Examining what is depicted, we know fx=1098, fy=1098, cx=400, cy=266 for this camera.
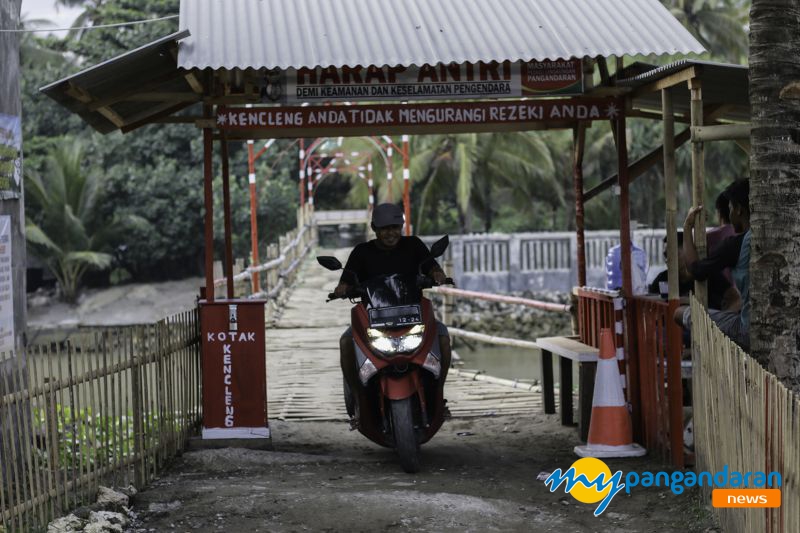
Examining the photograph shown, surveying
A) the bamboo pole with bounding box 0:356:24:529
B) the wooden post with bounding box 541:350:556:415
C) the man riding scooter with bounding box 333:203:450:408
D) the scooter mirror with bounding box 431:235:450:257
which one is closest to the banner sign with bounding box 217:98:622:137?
the man riding scooter with bounding box 333:203:450:408

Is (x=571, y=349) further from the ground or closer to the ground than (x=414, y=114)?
closer to the ground

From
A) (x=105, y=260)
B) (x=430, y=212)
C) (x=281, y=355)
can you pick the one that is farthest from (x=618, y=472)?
(x=430, y=212)

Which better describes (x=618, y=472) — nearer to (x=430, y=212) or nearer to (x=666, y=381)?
→ (x=666, y=381)

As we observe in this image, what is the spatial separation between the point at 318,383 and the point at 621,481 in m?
5.91

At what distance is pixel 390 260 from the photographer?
7871 mm

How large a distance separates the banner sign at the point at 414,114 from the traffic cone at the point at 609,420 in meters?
1.91

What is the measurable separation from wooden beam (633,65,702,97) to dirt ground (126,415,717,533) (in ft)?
8.41

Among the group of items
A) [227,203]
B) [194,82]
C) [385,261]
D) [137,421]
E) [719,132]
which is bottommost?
[137,421]

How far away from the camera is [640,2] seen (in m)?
9.21

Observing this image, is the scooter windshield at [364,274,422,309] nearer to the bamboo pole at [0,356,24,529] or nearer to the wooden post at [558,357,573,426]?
the wooden post at [558,357,573,426]

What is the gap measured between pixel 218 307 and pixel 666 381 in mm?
3316

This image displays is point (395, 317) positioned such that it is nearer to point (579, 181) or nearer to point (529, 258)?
point (579, 181)

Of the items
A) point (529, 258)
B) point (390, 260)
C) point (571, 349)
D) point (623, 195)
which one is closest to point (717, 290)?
point (623, 195)

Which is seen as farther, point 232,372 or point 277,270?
point 277,270
